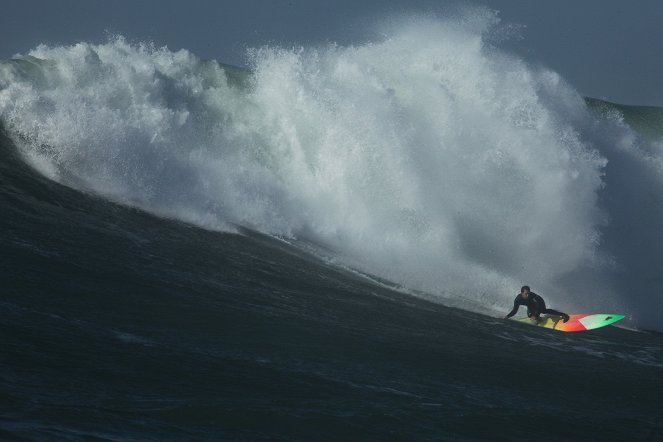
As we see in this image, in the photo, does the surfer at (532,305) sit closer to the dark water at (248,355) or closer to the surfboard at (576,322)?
the surfboard at (576,322)

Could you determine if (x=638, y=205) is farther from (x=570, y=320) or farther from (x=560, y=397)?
(x=560, y=397)

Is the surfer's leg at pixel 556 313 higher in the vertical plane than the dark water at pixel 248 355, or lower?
higher

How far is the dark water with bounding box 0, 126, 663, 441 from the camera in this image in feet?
24.1

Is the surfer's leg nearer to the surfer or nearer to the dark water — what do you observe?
the surfer

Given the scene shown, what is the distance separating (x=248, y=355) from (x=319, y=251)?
30.8ft

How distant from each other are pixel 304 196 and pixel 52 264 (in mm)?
11108

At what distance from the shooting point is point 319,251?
737 inches

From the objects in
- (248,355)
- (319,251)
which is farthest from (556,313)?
(248,355)

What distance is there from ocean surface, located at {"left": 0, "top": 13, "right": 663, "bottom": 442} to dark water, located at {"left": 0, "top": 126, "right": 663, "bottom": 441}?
0.13ft

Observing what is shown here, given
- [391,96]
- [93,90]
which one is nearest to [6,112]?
[93,90]

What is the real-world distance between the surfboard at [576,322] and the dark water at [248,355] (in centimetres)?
→ 28

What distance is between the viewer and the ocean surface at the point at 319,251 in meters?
8.11

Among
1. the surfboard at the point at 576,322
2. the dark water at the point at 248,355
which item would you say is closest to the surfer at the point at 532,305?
the surfboard at the point at 576,322

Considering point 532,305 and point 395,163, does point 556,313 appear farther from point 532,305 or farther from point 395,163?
point 395,163
